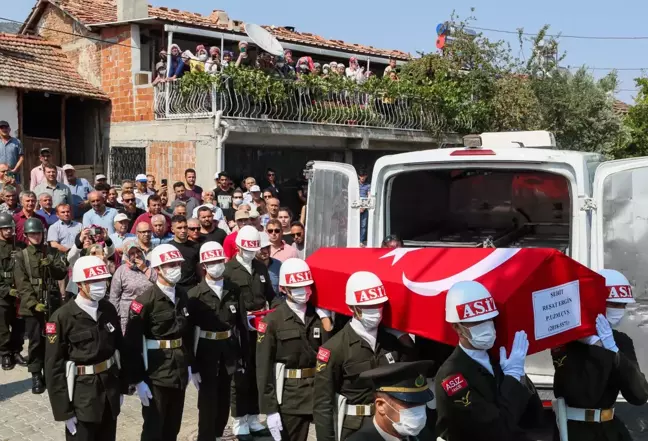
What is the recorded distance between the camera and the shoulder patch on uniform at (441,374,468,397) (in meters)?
3.65

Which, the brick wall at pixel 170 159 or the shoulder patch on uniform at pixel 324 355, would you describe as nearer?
the shoulder patch on uniform at pixel 324 355

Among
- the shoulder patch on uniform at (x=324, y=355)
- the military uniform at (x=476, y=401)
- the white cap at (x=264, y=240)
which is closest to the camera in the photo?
the military uniform at (x=476, y=401)

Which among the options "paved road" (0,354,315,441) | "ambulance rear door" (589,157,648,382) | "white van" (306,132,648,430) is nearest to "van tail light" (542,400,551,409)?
"white van" (306,132,648,430)

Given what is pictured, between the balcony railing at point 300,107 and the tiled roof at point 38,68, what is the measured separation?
2.38 m

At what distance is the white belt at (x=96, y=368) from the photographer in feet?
17.4

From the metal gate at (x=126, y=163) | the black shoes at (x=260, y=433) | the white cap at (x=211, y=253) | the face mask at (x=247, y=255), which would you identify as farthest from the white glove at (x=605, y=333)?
the metal gate at (x=126, y=163)

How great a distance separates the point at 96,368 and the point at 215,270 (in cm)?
126

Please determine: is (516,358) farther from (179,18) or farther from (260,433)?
(179,18)

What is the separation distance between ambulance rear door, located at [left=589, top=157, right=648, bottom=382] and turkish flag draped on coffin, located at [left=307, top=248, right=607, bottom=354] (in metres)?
0.81

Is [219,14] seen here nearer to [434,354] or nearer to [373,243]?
[373,243]

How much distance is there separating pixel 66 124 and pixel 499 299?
54.1ft

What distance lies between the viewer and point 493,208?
28.6ft

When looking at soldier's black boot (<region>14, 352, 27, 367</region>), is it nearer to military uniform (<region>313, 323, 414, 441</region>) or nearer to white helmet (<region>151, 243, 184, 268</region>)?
white helmet (<region>151, 243, 184, 268</region>)

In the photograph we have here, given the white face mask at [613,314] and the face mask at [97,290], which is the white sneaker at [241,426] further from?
the white face mask at [613,314]
